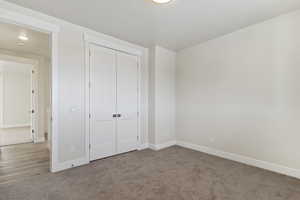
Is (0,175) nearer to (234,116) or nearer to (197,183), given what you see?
(197,183)

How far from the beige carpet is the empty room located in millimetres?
19

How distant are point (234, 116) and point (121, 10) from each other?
302cm

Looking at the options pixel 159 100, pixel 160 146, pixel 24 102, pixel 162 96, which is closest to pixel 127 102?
pixel 159 100

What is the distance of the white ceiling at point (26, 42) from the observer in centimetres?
320

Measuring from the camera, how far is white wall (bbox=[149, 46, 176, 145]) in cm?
409

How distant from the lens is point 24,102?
26.5 feet

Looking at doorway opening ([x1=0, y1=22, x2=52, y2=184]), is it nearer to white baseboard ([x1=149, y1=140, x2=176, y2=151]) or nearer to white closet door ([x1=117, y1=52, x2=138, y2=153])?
white closet door ([x1=117, y1=52, x2=138, y2=153])

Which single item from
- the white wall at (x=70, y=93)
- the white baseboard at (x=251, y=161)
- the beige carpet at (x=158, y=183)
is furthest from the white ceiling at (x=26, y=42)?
→ the white baseboard at (x=251, y=161)

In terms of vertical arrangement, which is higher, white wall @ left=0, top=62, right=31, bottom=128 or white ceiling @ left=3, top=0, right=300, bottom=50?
white ceiling @ left=3, top=0, right=300, bottom=50

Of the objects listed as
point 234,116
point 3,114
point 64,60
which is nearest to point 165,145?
point 234,116

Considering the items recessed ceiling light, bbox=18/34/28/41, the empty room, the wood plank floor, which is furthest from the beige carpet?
recessed ceiling light, bbox=18/34/28/41

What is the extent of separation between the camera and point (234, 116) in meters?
3.35

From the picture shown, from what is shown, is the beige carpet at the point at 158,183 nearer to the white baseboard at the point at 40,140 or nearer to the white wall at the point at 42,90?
the white baseboard at the point at 40,140

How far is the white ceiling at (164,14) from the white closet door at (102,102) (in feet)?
1.84
